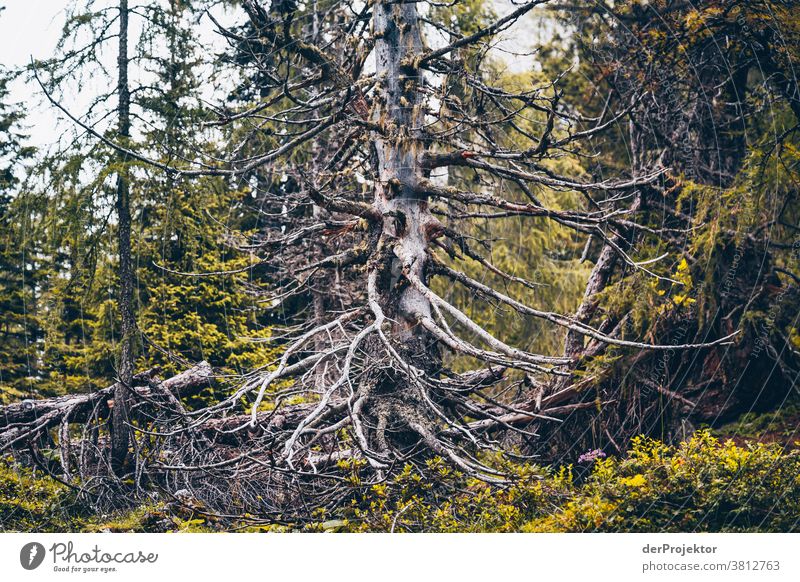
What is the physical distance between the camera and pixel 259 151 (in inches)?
528

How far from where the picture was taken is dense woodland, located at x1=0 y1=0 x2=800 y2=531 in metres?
7.71

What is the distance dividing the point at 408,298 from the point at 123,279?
12.5 feet

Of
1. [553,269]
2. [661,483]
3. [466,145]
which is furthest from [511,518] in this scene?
[553,269]

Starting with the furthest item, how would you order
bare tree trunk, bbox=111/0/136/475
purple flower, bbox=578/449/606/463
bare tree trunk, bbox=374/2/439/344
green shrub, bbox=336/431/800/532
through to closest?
bare tree trunk, bbox=111/0/136/475
purple flower, bbox=578/449/606/463
bare tree trunk, bbox=374/2/439/344
green shrub, bbox=336/431/800/532

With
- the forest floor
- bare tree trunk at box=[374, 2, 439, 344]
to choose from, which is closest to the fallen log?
bare tree trunk at box=[374, 2, 439, 344]

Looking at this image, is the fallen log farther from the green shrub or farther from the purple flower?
the purple flower
